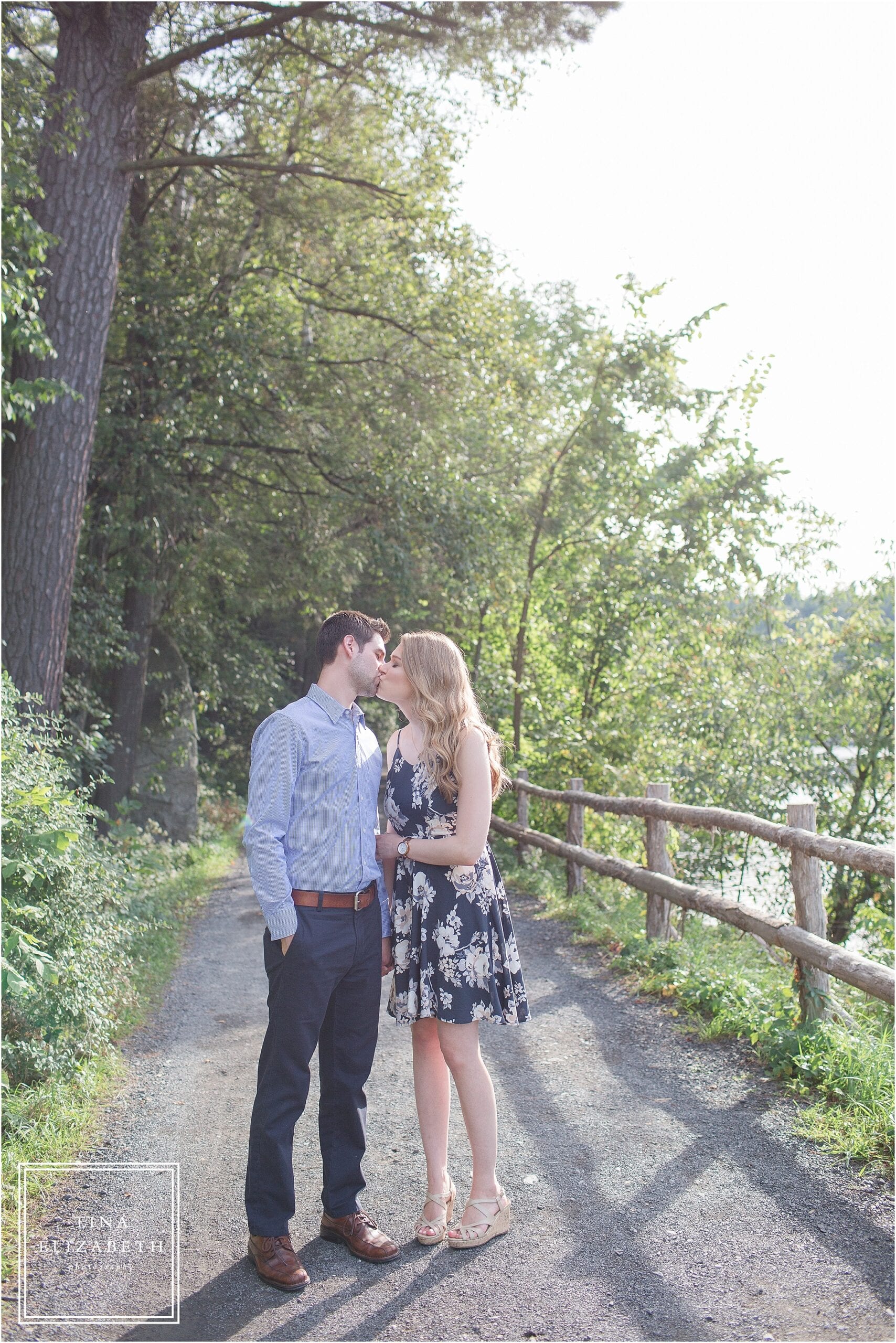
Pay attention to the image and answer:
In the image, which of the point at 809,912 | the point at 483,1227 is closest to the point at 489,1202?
the point at 483,1227

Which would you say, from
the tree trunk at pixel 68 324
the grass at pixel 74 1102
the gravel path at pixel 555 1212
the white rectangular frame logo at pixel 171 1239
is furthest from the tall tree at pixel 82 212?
the white rectangular frame logo at pixel 171 1239

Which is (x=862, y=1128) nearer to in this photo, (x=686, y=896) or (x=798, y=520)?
(x=686, y=896)

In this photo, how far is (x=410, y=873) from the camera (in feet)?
11.8

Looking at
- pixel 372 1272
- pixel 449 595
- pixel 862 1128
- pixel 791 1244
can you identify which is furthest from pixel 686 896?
pixel 449 595

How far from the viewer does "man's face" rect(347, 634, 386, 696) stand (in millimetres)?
3521

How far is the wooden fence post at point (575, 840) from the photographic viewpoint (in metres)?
10.0

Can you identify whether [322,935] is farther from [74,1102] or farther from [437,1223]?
[74,1102]

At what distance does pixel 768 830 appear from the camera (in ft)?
17.6

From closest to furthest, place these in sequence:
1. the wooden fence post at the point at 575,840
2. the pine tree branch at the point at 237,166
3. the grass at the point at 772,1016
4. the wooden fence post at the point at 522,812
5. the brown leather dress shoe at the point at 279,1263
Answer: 1. the brown leather dress shoe at the point at 279,1263
2. the grass at the point at 772,1016
3. the pine tree branch at the point at 237,166
4. the wooden fence post at the point at 575,840
5. the wooden fence post at the point at 522,812

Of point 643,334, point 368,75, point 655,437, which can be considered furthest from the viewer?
point 655,437

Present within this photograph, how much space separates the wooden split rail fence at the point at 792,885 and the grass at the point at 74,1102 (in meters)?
3.20

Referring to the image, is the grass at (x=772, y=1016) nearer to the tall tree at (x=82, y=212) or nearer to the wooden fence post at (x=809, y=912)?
the wooden fence post at (x=809, y=912)

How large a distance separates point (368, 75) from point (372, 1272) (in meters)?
12.3

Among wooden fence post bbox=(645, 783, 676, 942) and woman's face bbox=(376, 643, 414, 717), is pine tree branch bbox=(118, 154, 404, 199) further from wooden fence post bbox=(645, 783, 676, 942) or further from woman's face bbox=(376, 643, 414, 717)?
woman's face bbox=(376, 643, 414, 717)
